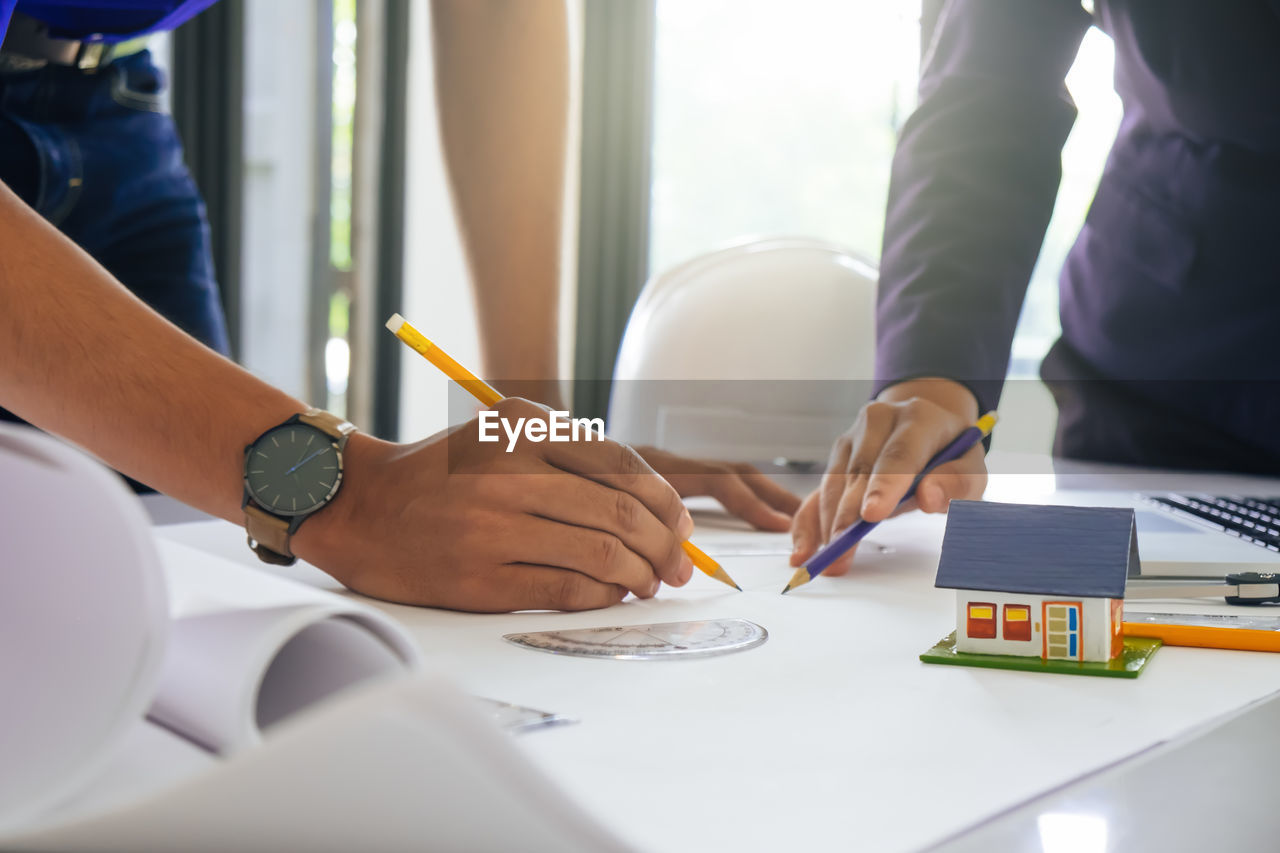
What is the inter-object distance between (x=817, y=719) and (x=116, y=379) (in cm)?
42

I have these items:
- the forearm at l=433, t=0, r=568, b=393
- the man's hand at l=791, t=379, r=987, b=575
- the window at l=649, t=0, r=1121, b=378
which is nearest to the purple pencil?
the man's hand at l=791, t=379, r=987, b=575

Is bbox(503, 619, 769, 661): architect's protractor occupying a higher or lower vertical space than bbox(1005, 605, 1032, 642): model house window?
lower

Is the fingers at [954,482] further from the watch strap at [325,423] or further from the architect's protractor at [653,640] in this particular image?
the watch strap at [325,423]

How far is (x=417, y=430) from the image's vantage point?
3402mm

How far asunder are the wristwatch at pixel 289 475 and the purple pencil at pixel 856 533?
0.95ft

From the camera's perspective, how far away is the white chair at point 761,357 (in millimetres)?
1342

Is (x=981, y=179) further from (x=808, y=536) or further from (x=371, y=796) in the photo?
(x=371, y=796)

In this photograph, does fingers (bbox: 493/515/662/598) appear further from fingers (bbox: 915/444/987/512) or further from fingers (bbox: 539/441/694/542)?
fingers (bbox: 915/444/987/512)

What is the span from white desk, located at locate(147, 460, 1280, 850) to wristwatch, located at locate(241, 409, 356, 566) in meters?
0.08

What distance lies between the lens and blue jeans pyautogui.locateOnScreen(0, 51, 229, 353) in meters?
1.05

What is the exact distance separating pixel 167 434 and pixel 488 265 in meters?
0.55

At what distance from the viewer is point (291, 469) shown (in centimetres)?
63

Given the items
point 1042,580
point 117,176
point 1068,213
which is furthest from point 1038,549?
point 1068,213

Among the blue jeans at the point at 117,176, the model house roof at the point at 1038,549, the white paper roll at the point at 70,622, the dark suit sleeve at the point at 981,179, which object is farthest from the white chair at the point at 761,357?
the white paper roll at the point at 70,622
